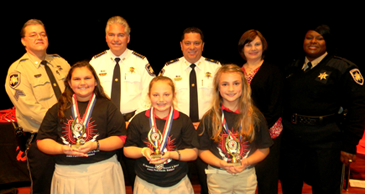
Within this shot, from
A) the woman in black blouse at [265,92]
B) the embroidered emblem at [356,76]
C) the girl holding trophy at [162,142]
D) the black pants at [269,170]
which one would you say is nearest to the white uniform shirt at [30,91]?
the girl holding trophy at [162,142]

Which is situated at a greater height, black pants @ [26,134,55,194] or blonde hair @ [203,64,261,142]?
blonde hair @ [203,64,261,142]

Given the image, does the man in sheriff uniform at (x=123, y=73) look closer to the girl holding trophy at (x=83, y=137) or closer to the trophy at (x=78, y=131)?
the girl holding trophy at (x=83, y=137)

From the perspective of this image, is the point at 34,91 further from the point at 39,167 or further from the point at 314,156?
the point at 314,156

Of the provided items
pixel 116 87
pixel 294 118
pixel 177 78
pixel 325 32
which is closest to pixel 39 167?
pixel 116 87

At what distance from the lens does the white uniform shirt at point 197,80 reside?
9.05 feet

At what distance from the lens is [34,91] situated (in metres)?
2.48

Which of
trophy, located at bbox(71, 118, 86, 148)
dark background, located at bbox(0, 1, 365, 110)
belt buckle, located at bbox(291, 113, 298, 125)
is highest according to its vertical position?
dark background, located at bbox(0, 1, 365, 110)

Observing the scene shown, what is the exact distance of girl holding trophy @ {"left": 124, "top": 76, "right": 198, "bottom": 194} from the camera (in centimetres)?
196

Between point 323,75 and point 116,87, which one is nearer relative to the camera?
point 323,75

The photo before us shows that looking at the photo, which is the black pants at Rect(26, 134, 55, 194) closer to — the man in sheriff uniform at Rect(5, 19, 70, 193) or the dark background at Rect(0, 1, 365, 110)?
the man in sheriff uniform at Rect(5, 19, 70, 193)

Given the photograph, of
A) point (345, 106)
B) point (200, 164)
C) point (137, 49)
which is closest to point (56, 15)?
point (137, 49)

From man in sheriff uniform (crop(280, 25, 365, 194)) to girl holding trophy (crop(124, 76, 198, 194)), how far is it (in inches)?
46.3

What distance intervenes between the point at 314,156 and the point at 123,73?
2114 millimetres

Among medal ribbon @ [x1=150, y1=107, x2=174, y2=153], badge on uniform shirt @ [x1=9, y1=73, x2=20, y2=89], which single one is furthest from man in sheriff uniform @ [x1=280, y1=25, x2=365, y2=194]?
badge on uniform shirt @ [x1=9, y1=73, x2=20, y2=89]
